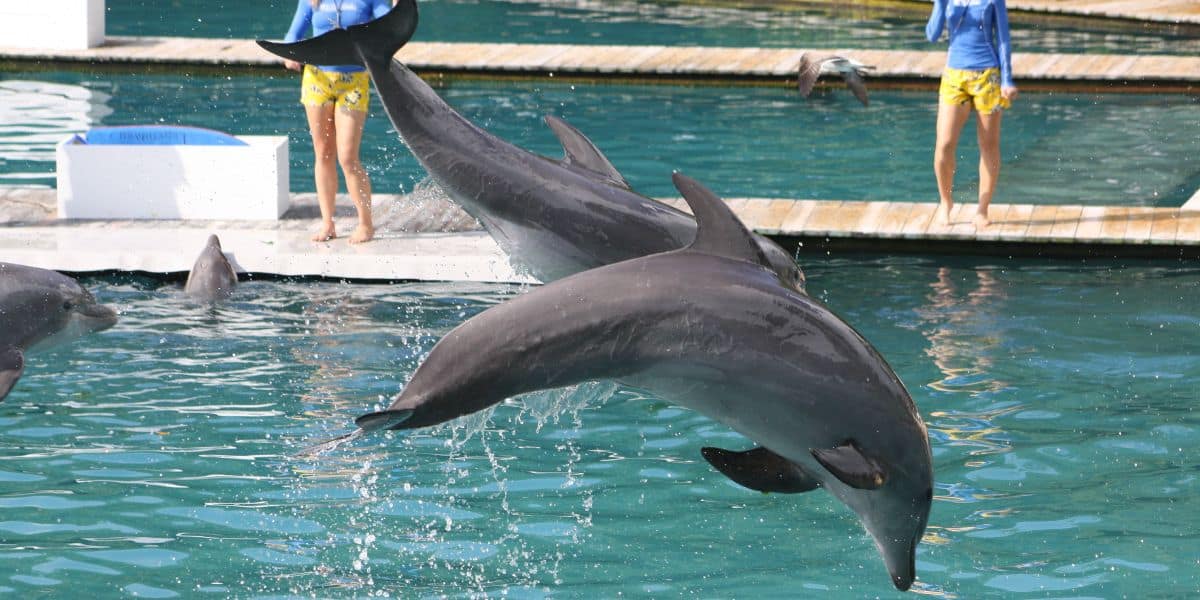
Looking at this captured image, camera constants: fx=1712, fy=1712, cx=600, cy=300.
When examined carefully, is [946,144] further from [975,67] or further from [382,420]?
[382,420]

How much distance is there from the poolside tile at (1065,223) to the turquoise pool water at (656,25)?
10.6 m

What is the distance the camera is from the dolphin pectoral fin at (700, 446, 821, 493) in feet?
14.2

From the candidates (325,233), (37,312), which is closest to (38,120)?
(325,233)

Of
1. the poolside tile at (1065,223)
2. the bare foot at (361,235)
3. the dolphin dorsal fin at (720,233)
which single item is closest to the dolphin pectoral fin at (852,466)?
the dolphin dorsal fin at (720,233)

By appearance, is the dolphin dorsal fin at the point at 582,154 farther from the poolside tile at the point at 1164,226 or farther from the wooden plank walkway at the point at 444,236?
the poolside tile at the point at 1164,226

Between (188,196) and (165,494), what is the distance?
178 inches

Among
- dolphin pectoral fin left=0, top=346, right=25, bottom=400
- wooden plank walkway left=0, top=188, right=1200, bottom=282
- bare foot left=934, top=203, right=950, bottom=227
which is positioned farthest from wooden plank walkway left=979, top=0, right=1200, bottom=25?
dolphin pectoral fin left=0, top=346, right=25, bottom=400

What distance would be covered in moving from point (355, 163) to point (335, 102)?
1.23ft

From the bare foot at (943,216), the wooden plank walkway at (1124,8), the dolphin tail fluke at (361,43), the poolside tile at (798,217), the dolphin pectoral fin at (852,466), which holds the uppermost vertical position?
the dolphin tail fluke at (361,43)

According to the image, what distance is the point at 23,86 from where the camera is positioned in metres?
18.2

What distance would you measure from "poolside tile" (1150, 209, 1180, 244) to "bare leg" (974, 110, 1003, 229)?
41.3 inches

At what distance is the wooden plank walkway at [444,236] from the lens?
10109 mm

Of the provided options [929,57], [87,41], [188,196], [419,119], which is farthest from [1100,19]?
[419,119]

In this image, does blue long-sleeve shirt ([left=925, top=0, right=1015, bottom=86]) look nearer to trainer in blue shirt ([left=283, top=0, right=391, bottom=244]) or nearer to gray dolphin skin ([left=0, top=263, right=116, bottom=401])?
trainer in blue shirt ([left=283, top=0, right=391, bottom=244])
